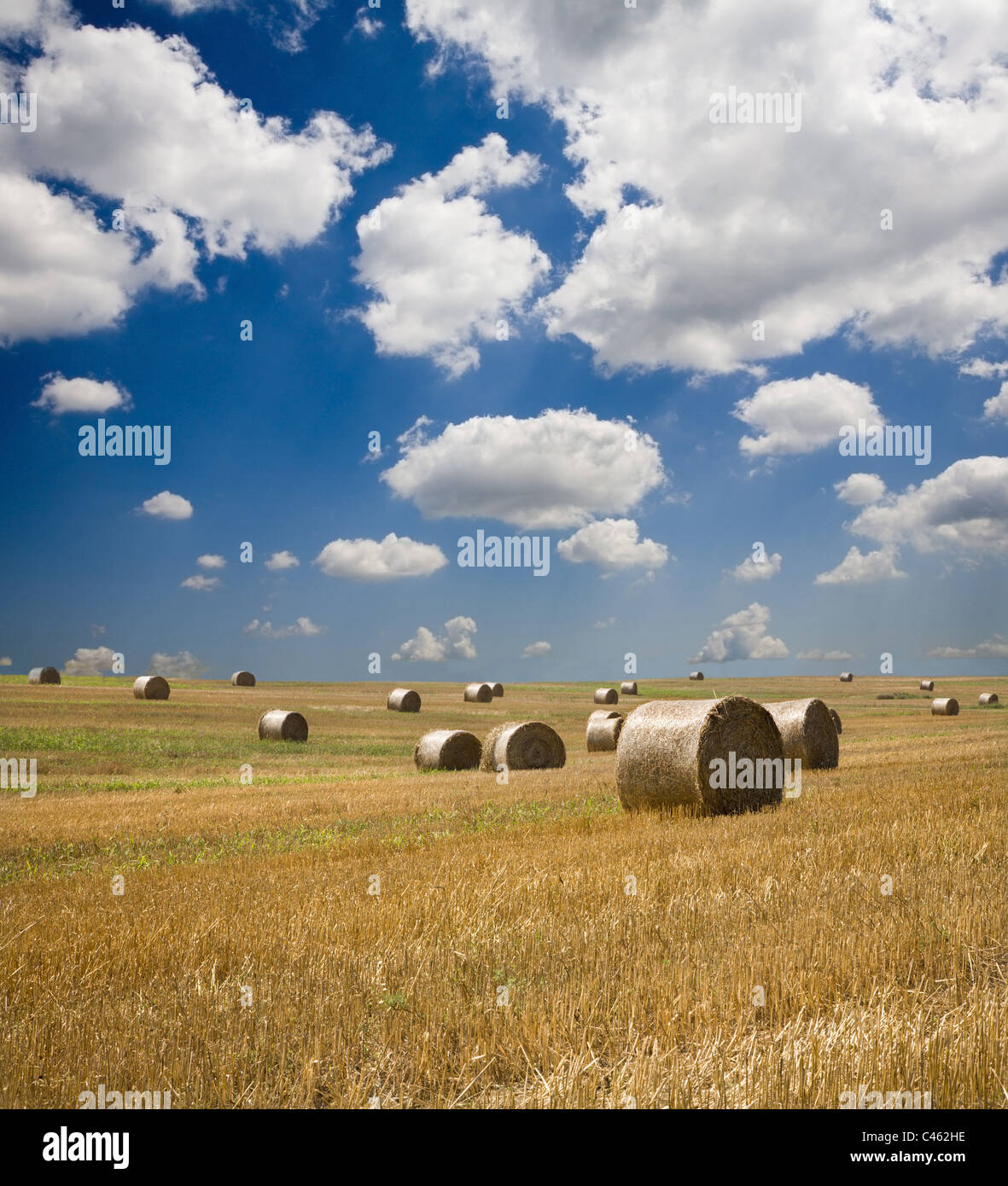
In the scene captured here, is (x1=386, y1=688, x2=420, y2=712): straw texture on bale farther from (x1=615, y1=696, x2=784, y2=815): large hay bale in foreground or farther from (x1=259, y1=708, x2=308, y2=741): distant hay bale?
(x1=615, y1=696, x2=784, y2=815): large hay bale in foreground

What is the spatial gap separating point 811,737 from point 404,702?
34.2 meters

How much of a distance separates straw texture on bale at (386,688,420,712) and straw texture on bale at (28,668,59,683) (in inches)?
1054

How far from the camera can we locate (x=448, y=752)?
25.6 meters

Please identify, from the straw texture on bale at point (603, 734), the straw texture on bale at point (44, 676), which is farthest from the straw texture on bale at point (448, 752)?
the straw texture on bale at point (44, 676)

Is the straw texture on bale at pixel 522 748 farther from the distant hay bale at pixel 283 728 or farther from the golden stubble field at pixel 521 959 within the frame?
the distant hay bale at pixel 283 728

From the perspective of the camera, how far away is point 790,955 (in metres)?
5.18

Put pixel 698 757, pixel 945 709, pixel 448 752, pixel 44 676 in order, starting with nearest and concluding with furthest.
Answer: pixel 698 757 → pixel 448 752 → pixel 945 709 → pixel 44 676

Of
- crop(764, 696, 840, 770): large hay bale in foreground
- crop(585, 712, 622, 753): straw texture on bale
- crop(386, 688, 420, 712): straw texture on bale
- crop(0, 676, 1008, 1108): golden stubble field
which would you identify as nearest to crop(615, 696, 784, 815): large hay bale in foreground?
crop(0, 676, 1008, 1108): golden stubble field

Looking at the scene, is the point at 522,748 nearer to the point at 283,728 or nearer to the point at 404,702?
the point at 283,728

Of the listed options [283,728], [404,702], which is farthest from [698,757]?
[404,702]

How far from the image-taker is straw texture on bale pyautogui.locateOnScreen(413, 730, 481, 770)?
2541 cm

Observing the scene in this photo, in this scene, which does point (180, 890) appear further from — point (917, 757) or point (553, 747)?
point (917, 757)
